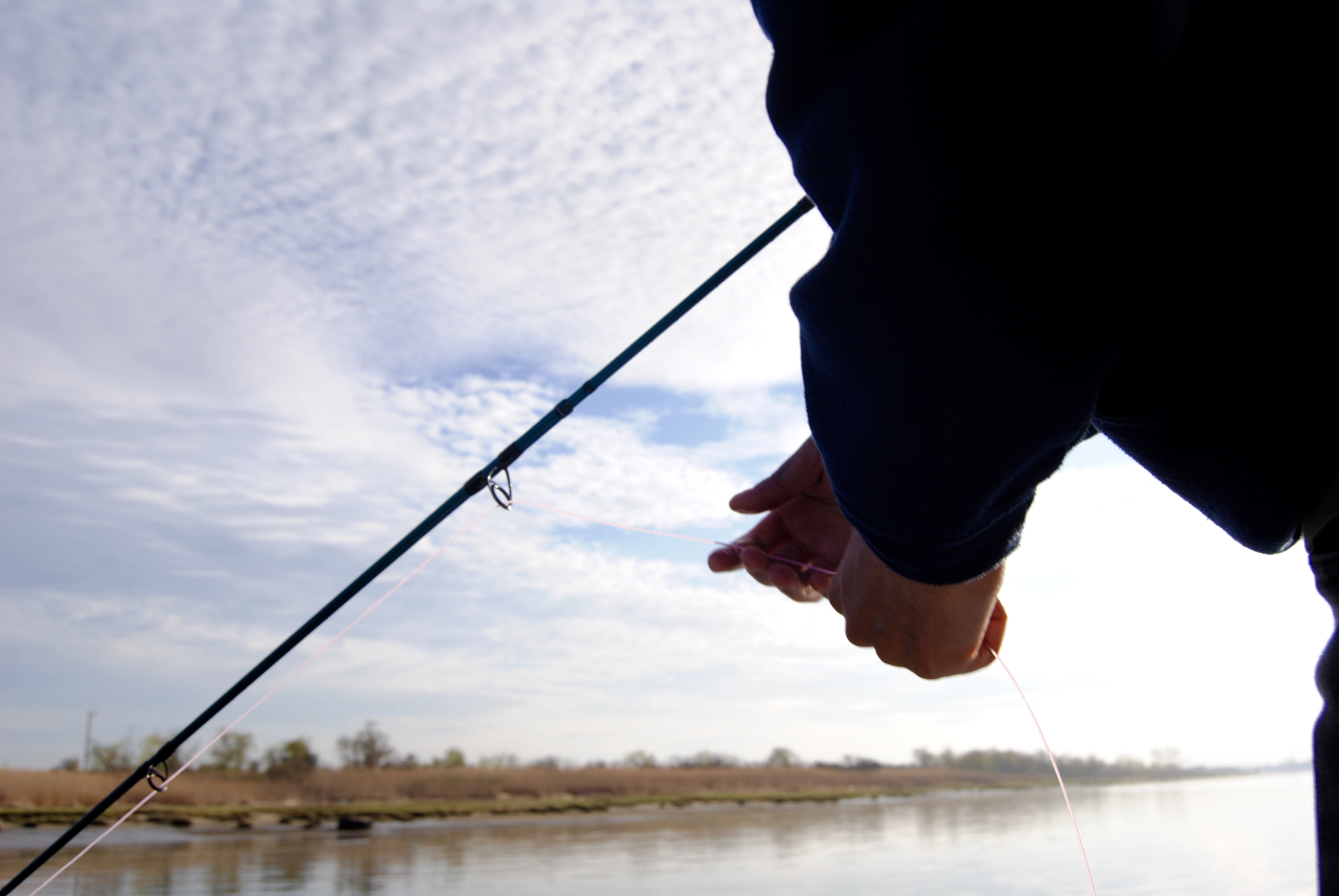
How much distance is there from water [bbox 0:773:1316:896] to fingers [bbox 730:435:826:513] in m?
7.20

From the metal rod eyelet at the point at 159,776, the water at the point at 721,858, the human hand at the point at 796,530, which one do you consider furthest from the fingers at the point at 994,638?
the water at the point at 721,858

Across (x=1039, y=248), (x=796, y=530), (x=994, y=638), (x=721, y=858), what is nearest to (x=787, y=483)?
(x=796, y=530)

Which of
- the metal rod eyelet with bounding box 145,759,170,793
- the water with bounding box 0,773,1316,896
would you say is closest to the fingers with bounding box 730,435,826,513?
the metal rod eyelet with bounding box 145,759,170,793

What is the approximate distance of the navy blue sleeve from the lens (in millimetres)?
539

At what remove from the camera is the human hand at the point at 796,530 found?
1.79 m

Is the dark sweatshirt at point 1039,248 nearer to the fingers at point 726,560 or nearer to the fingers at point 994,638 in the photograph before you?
the fingers at point 994,638

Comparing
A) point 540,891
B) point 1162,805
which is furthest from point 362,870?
point 1162,805

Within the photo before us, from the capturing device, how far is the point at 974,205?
566mm

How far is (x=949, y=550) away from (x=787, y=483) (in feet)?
3.32

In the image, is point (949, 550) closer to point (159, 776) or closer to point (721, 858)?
point (159, 776)

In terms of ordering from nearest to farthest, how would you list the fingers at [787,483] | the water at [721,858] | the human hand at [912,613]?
the human hand at [912,613] < the fingers at [787,483] < the water at [721,858]

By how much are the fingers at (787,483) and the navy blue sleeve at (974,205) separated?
→ 1034 millimetres

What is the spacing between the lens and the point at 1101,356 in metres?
0.63

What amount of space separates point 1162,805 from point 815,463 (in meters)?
32.6
